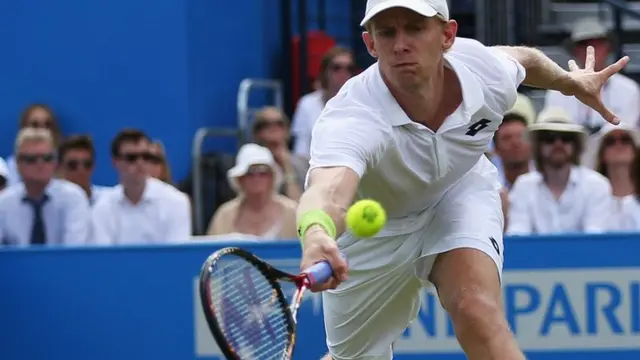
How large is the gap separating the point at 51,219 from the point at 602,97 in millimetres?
3648

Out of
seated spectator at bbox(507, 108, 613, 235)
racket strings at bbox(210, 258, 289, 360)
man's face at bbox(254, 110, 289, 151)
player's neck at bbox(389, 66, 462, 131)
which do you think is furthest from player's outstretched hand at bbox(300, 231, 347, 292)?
man's face at bbox(254, 110, 289, 151)

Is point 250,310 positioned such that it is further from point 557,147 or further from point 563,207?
point 557,147

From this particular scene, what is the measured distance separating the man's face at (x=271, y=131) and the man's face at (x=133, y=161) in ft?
2.80

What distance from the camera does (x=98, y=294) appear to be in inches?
323

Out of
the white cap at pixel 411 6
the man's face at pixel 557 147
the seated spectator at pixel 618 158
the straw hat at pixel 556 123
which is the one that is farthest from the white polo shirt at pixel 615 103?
the white cap at pixel 411 6

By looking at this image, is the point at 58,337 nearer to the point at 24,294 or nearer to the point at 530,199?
the point at 24,294

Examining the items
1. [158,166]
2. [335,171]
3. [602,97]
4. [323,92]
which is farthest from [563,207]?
[335,171]

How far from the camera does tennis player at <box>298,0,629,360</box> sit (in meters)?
5.02

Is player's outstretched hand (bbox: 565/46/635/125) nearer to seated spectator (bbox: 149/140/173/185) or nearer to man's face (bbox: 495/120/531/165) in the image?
man's face (bbox: 495/120/531/165)

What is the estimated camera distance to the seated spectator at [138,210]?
9.01 metres

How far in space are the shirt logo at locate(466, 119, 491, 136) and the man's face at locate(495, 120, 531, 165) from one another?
153 inches

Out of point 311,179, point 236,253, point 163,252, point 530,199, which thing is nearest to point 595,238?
point 530,199

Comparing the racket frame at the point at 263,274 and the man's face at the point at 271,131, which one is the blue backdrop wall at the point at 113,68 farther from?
the racket frame at the point at 263,274

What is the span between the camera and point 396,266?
18.8ft
